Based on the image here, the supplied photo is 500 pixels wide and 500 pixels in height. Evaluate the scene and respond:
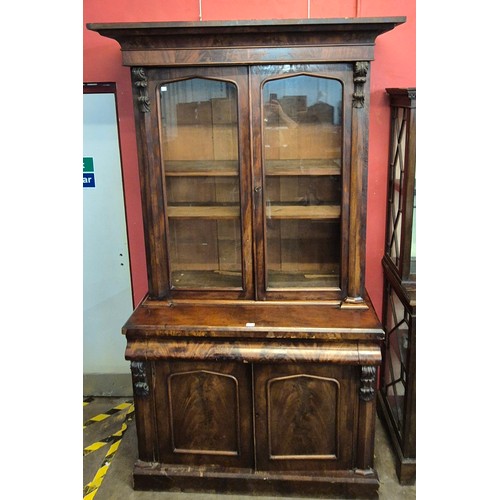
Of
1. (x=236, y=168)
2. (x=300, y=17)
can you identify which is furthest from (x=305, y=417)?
(x=300, y=17)

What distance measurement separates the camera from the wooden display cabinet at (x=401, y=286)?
77.6 inches

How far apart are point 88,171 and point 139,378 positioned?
112 centimetres

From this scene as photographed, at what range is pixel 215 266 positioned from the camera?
2.20m

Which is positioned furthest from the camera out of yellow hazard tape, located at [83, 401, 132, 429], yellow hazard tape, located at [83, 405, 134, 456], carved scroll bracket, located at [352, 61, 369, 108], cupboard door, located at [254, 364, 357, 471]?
yellow hazard tape, located at [83, 401, 132, 429]

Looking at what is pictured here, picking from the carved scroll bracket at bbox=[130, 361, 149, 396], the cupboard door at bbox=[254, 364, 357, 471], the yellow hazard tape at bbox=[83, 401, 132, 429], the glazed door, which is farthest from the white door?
the cupboard door at bbox=[254, 364, 357, 471]

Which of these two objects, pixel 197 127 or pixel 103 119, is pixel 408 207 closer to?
pixel 197 127

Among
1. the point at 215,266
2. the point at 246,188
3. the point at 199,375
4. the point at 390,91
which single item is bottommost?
the point at 199,375

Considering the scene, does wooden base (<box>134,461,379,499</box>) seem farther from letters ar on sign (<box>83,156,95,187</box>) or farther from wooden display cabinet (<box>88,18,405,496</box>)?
letters ar on sign (<box>83,156,95,187</box>)

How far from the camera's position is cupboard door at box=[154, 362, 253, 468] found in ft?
6.52

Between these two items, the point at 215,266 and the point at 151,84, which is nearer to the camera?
the point at 151,84

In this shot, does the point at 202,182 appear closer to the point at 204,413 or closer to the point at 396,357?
the point at 204,413

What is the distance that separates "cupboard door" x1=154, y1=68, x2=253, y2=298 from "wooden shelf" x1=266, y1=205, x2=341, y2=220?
131 millimetres
